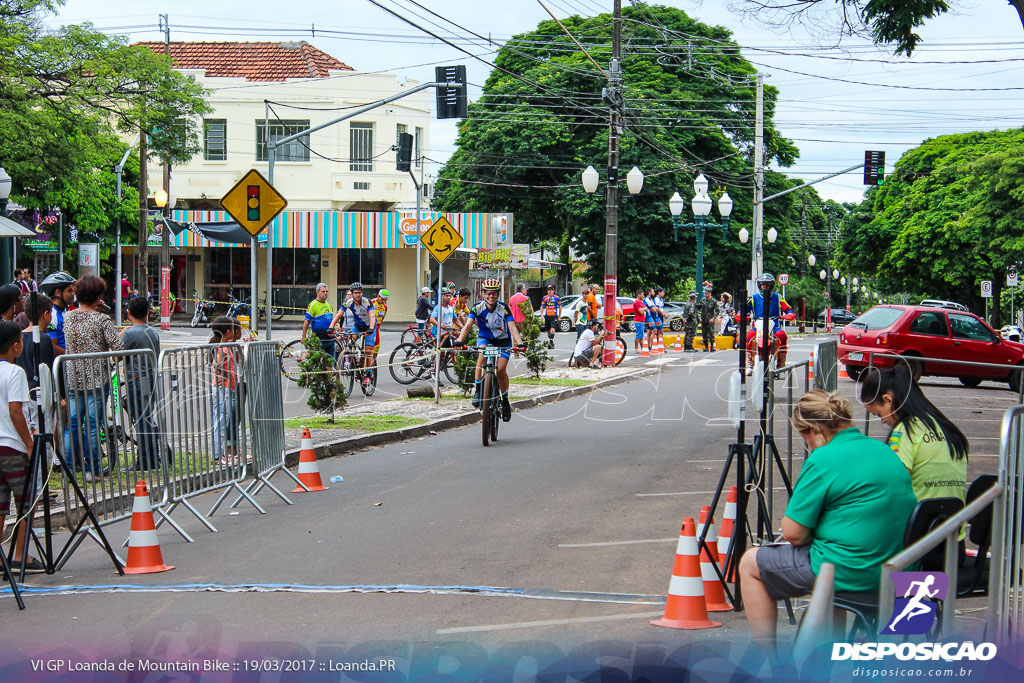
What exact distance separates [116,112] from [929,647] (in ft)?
75.0

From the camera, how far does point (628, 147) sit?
47.5 metres

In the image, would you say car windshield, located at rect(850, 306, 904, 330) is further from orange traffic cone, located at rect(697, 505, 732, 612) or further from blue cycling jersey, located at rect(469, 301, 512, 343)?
orange traffic cone, located at rect(697, 505, 732, 612)

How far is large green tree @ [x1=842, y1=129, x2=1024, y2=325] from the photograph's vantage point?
37719 millimetres

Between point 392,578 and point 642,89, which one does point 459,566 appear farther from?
point 642,89

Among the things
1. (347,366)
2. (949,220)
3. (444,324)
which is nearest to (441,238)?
(347,366)

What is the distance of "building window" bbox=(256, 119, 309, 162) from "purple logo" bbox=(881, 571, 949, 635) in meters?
44.9

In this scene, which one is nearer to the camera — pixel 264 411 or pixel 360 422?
pixel 264 411

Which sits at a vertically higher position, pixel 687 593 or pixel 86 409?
pixel 86 409

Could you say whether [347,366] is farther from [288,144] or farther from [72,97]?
[288,144]

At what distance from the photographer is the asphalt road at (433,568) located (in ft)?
17.9

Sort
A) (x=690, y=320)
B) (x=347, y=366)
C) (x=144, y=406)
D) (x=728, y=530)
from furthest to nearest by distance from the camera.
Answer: (x=690, y=320) < (x=347, y=366) < (x=144, y=406) < (x=728, y=530)

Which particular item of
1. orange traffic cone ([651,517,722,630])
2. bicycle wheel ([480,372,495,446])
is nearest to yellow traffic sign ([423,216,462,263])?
bicycle wheel ([480,372,495,446])

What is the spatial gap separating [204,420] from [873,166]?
28183mm

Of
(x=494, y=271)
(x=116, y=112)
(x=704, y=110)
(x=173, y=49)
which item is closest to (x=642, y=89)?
(x=704, y=110)
